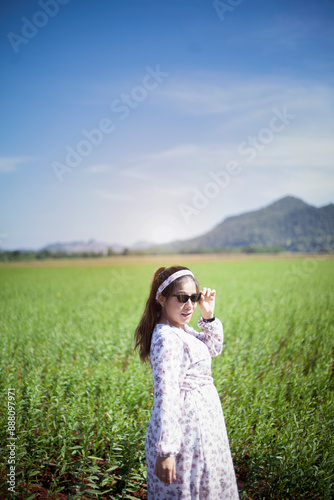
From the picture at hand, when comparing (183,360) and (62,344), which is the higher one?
(183,360)

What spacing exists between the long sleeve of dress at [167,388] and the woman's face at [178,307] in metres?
0.20

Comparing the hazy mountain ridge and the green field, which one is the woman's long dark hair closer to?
the green field

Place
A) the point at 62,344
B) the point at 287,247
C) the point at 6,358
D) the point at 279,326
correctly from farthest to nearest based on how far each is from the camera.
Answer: the point at 287,247 → the point at 279,326 → the point at 62,344 → the point at 6,358

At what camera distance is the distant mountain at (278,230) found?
91750 millimetres

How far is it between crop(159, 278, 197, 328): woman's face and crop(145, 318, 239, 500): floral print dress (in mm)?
110

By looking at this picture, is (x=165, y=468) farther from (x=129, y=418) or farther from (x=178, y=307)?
(x=129, y=418)

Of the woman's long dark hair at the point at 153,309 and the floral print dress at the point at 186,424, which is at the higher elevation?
the woman's long dark hair at the point at 153,309

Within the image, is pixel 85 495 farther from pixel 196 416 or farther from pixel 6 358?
pixel 6 358

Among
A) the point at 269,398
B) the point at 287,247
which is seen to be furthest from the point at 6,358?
the point at 287,247

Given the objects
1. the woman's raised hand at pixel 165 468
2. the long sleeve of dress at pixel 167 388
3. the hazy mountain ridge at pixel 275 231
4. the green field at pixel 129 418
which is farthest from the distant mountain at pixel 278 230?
the woman's raised hand at pixel 165 468

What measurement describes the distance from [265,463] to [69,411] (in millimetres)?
2352

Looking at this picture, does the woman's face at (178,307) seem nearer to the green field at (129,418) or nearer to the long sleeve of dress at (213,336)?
the long sleeve of dress at (213,336)

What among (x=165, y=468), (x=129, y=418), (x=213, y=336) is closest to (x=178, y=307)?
(x=213, y=336)

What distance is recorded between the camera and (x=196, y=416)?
2.26m
